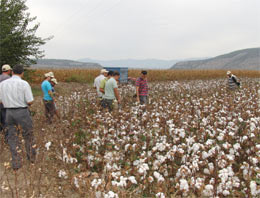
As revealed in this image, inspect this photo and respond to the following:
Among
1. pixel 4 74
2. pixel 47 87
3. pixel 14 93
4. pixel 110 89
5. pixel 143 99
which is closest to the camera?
pixel 14 93

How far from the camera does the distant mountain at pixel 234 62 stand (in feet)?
308

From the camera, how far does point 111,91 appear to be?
609 centimetres

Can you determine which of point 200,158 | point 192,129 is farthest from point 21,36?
point 200,158

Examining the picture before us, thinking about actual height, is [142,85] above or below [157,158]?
above

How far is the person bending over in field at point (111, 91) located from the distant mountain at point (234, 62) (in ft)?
307

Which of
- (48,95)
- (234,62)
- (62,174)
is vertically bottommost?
(62,174)

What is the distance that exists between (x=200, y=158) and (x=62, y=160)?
1887 millimetres

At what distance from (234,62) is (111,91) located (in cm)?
10552

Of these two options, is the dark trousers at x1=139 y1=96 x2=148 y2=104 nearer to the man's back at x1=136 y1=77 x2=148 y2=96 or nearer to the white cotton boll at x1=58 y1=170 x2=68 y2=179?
the man's back at x1=136 y1=77 x2=148 y2=96

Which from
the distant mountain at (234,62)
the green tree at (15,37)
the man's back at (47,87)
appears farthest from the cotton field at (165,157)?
the distant mountain at (234,62)

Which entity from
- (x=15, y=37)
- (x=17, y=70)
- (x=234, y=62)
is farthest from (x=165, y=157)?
(x=234, y=62)

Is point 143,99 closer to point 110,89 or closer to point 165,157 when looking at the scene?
point 110,89

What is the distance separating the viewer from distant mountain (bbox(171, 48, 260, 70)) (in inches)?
3702

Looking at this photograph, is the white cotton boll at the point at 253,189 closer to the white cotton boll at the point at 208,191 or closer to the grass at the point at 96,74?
the white cotton boll at the point at 208,191
